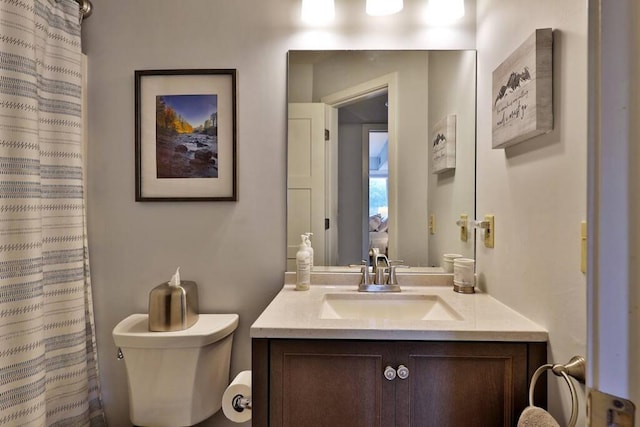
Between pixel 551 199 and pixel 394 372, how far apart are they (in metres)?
0.61

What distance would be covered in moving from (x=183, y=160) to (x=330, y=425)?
1169 mm

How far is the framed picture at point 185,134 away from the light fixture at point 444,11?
90cm

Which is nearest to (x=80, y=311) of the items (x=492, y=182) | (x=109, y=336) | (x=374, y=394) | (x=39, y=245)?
(x=109, y=336)

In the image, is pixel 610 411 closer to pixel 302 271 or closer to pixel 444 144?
pixel 302 271

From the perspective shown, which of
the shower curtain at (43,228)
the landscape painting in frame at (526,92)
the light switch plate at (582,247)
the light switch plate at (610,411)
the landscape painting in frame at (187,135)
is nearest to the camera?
the light switch plate at (610,411)

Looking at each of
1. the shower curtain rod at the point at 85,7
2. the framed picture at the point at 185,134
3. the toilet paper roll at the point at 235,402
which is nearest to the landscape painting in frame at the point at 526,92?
the framed picture at the point at 185,134

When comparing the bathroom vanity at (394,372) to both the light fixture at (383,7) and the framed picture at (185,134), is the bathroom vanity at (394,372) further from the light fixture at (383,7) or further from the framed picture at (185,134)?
the light fixture at (383,7)

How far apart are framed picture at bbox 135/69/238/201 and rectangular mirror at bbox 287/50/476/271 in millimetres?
285

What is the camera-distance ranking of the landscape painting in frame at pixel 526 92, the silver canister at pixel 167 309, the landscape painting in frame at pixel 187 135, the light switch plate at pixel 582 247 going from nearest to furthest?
the light switch plate at pixel 582 247 < the landscape painting in frame at pixel 526 92 < the silver canister at pixel 167 309 < the landscape painting in frame at pixel 187 135

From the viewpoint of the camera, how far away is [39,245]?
3.81 feet

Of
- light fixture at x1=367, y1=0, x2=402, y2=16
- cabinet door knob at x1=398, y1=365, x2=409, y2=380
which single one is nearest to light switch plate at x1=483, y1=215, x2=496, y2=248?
cabinet door knob at x1=398, y1=365, x2=409, y2=380

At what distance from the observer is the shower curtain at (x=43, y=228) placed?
1094 millimetres

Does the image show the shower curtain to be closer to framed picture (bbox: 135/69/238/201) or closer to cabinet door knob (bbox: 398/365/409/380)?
framed picture (bbox: 135/69/238/201)

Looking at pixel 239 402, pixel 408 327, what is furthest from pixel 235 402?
pixel 408 327
